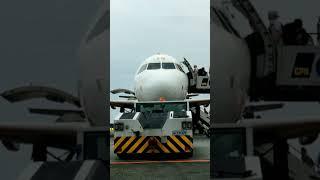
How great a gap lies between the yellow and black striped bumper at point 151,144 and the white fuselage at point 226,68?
6.80 metres

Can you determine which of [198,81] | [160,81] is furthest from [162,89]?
[198,81]

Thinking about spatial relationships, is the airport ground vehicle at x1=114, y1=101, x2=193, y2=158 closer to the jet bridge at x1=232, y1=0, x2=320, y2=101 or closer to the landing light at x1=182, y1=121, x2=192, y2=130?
the landing light at x1=182, y1=121, x2=192, y2=130

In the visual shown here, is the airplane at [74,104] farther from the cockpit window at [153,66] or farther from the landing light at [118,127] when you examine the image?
the cockpit window at [153,66]

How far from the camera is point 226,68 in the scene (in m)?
2.18

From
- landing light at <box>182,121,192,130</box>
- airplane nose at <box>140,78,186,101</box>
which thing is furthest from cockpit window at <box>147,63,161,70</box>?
landing light at <box>182,121,192,130</box>

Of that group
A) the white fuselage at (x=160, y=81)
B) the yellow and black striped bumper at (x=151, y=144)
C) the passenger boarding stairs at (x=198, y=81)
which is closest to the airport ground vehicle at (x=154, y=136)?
the yellow and black striped bumper at (x=151, y=144)

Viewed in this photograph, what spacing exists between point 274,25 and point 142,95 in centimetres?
974

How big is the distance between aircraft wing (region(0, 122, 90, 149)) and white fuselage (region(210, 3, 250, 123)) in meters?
0.75

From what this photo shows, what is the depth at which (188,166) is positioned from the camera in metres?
7.31

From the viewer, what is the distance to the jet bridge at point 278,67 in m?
2.13

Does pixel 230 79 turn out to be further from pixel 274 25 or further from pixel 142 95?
pixel 142 95

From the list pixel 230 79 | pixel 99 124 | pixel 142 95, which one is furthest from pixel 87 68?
pixel 142 95

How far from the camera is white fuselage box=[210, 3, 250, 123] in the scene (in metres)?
2.17

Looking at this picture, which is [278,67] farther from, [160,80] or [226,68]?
[160,80]
